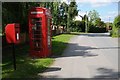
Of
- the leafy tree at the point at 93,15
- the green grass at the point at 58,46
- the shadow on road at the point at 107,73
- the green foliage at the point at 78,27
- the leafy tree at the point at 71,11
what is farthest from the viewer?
the leafy tree at the point at 93,15

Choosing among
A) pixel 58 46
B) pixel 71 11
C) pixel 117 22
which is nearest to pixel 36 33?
pixel 58 46

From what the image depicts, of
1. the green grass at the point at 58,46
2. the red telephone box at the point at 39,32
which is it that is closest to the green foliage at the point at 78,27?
the green grass at the point at 58,46

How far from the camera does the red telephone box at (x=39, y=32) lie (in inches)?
605

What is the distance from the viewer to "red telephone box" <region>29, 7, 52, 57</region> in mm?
15355

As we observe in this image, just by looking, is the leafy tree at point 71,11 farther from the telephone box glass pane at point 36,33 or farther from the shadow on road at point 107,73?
the shadow on road at point 107,73

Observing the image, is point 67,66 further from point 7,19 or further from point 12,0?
point 12,0

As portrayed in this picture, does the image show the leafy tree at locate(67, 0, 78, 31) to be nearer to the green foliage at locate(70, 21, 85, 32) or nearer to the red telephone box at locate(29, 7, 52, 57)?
the green foliage at locate(70, 21, 85, 32)

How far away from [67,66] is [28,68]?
179cm

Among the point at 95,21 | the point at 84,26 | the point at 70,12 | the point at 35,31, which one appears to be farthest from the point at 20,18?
the point at 95,21

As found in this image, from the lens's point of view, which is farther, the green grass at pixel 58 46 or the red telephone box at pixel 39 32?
the green grass at pixel 58 46

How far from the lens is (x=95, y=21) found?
11338cm

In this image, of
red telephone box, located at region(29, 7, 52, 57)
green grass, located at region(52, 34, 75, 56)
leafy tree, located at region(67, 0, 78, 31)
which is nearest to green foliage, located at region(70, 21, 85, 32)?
leafy tree, located at region(67, 0, 78, 31)

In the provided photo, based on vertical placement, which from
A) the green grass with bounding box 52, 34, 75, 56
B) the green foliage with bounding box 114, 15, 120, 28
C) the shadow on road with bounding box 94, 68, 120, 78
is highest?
the green foliage with bounding box 114, 15, 120, 28

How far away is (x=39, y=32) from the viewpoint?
15.7 meters
